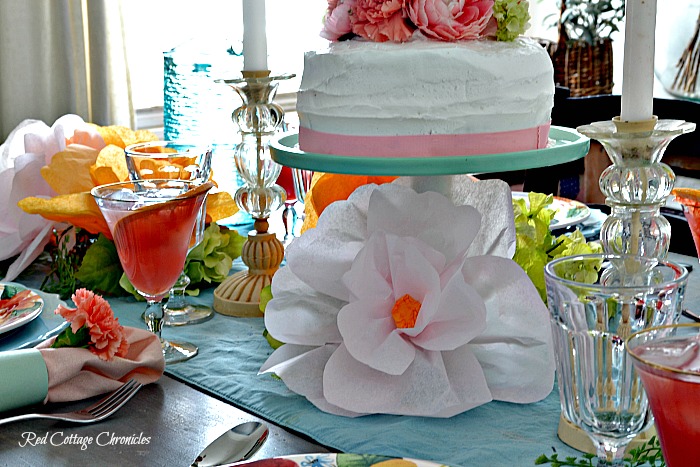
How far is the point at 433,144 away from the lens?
89 cm

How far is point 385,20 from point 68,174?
1.90 ft

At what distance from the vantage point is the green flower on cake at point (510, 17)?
916 mm

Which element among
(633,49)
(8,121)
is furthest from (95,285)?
(8,121)

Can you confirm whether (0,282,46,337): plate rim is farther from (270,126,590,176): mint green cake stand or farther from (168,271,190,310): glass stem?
(270,126,590,176): mint green cake stand

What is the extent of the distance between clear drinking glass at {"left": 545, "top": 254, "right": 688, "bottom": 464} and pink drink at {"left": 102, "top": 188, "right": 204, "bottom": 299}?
48cm

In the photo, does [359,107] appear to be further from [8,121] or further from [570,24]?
[570,24]

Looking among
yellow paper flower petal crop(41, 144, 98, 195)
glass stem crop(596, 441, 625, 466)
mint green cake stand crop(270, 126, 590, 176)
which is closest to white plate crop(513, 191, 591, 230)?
mint green cake stand crop(270, 126, 590, 176)

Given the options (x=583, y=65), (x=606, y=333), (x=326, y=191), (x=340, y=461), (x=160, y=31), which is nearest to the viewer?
(x=606, y=333)

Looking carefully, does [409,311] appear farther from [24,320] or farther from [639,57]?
[24,320]

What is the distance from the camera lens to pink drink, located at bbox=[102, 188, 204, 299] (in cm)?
94

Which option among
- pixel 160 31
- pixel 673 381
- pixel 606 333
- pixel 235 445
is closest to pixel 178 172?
pixel 235 445

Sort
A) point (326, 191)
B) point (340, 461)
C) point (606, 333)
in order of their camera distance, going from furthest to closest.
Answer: point (326, 191), point (340, 461), point (606, 333)

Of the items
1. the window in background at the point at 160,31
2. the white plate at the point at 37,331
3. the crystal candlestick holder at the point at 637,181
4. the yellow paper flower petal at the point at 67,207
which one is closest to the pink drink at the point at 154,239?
the white plate at the point at 37,331

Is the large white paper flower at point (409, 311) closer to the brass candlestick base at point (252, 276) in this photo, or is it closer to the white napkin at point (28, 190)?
the brass candlestick base at point (252, 276)
